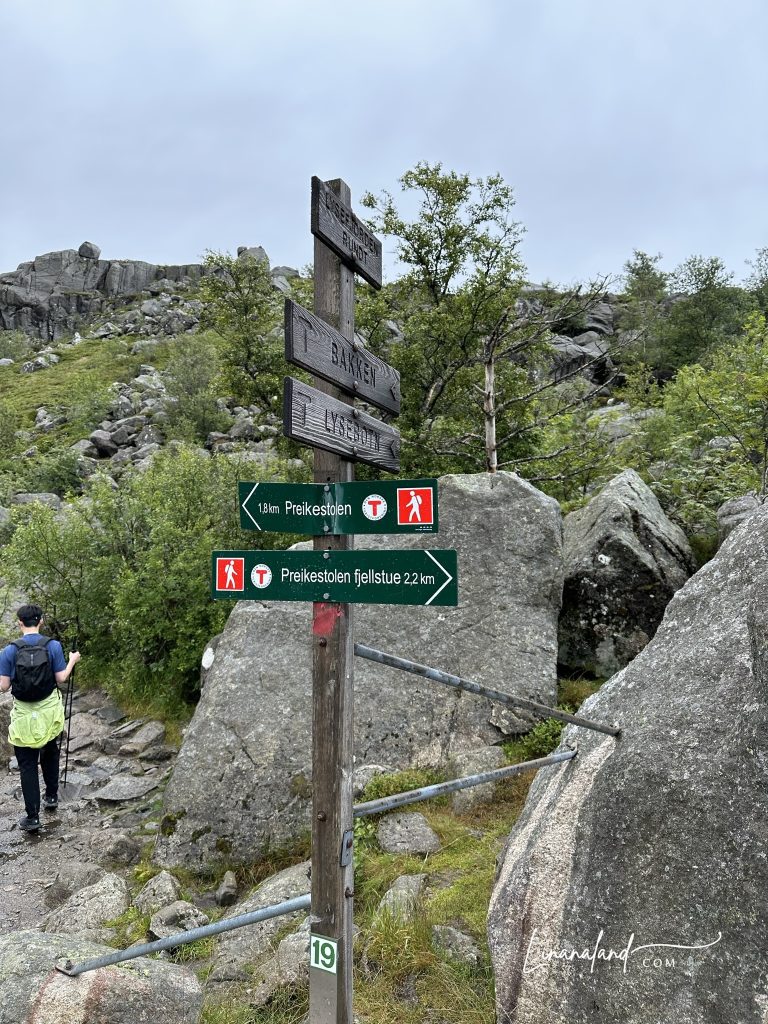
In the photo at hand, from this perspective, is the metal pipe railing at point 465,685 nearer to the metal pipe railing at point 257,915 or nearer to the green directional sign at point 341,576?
the green directional sign at point 341,576

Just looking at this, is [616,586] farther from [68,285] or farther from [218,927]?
[68,285]

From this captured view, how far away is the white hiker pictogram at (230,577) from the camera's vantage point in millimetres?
3955

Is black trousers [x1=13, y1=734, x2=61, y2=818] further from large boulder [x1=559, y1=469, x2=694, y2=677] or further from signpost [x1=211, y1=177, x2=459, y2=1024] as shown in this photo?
large boulder [x1=559, y1=469, x2=694, y2=677]

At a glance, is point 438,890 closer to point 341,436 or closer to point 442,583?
point 442,583

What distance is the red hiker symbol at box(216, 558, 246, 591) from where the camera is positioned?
3941 mm

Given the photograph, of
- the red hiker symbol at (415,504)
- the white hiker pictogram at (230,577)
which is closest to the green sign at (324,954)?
the white hiker pictogram at (230,577)

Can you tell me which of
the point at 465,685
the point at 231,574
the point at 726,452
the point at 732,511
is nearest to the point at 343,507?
the point at 231,574

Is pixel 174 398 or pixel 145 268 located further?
pixel 145 268

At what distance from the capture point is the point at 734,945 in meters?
3.21

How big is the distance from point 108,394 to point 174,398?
36.1 feet

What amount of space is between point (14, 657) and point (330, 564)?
22.7ft

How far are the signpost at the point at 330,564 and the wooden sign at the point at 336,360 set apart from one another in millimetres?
11

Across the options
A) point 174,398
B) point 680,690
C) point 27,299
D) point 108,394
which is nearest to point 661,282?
point 174,398

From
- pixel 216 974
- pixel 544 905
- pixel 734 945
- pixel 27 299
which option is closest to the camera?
pixel 734 945
